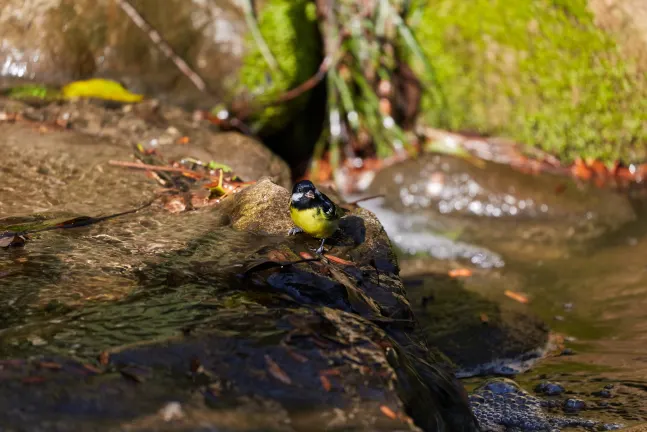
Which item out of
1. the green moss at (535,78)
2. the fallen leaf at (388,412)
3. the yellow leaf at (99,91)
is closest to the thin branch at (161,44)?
the yellow leaf at (99,91)

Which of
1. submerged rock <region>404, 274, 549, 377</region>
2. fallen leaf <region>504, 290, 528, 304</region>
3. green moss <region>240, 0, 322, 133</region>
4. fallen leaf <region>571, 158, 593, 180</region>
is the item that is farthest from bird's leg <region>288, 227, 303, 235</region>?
fallen leaf <region>571, 158, 593, 180</region>

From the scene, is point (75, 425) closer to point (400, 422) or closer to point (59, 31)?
point (400, 422)

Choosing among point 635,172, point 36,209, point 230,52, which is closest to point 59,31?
point 230,52

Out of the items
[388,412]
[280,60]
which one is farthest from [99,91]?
[388,412]

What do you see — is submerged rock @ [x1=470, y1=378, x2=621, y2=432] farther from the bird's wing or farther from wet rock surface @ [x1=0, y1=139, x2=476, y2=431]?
the bird's wing

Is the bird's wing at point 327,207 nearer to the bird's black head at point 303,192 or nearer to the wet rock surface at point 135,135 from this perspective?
the bird's black head at point 303,192

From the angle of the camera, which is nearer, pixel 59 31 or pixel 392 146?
pixel 59 31
